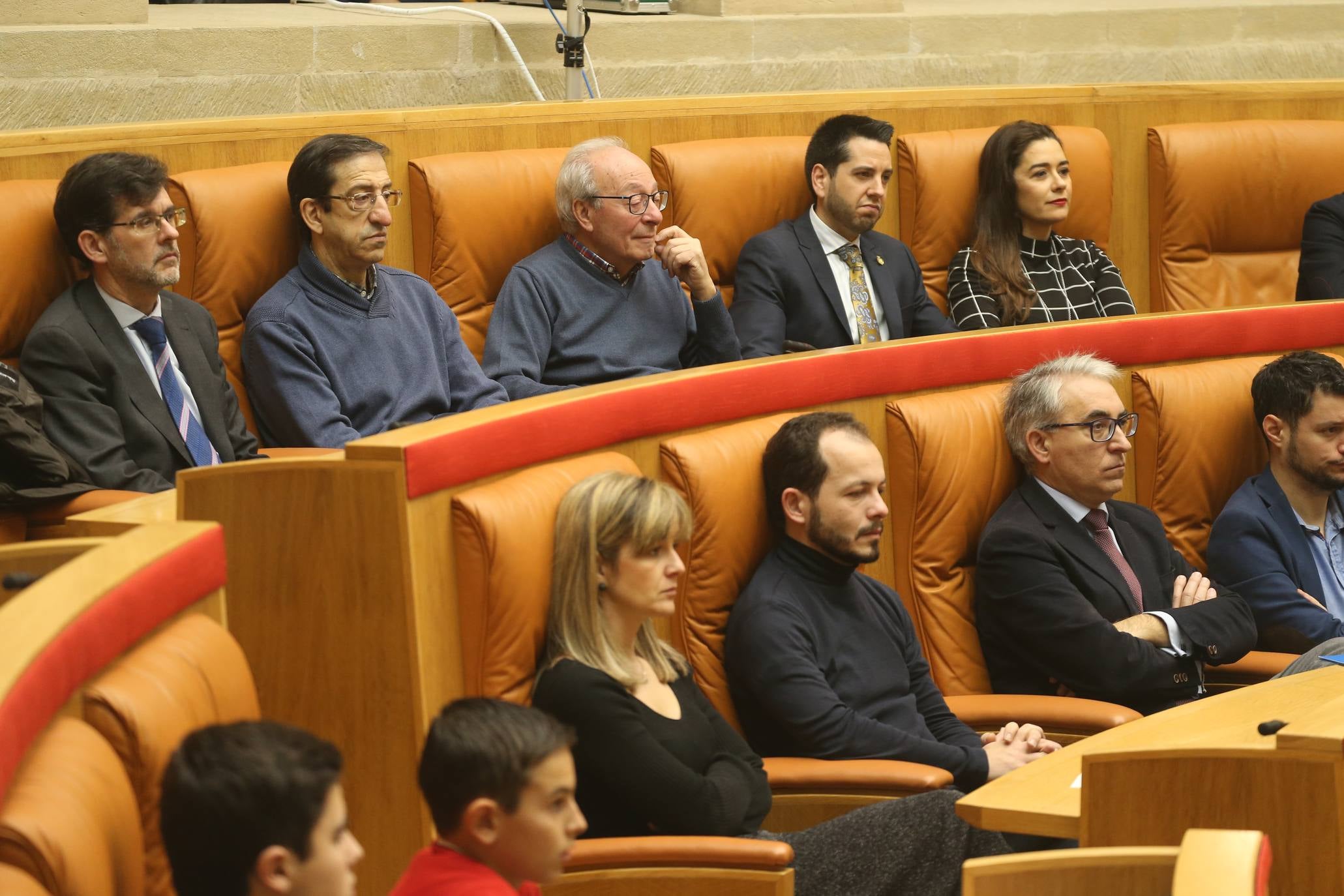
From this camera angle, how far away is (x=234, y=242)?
2.98 metres

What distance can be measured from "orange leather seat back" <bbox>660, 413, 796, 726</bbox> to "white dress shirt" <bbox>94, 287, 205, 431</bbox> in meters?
0.85

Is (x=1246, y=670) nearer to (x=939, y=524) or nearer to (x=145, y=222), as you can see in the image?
(x=939, y=524)

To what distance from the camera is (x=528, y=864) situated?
5.18 feet

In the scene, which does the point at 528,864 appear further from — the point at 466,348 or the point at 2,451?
the point at 466,348

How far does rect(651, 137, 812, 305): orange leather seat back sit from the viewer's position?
356 cm

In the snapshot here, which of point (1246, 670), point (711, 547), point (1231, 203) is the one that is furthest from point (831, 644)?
point (1231, 203)

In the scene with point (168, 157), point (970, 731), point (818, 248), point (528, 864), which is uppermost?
point (168, 157)

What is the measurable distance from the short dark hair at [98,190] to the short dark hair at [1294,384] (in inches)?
Answer: 79.2

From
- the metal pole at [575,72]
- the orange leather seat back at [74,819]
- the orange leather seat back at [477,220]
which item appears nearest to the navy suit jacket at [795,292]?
the orange leather seat back at [477,220]

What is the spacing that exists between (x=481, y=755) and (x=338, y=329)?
4.99 feet

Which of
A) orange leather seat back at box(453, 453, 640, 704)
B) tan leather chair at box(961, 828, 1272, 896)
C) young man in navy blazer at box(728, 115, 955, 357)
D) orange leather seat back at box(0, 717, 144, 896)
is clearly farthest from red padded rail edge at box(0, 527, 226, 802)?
young man in navy blazer at box(728, 115, 955, 357)

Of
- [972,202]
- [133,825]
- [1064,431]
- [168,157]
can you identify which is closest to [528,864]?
[133,825]

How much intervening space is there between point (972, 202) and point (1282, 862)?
2.22 metres

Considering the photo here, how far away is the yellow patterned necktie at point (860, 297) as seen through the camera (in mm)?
3604
